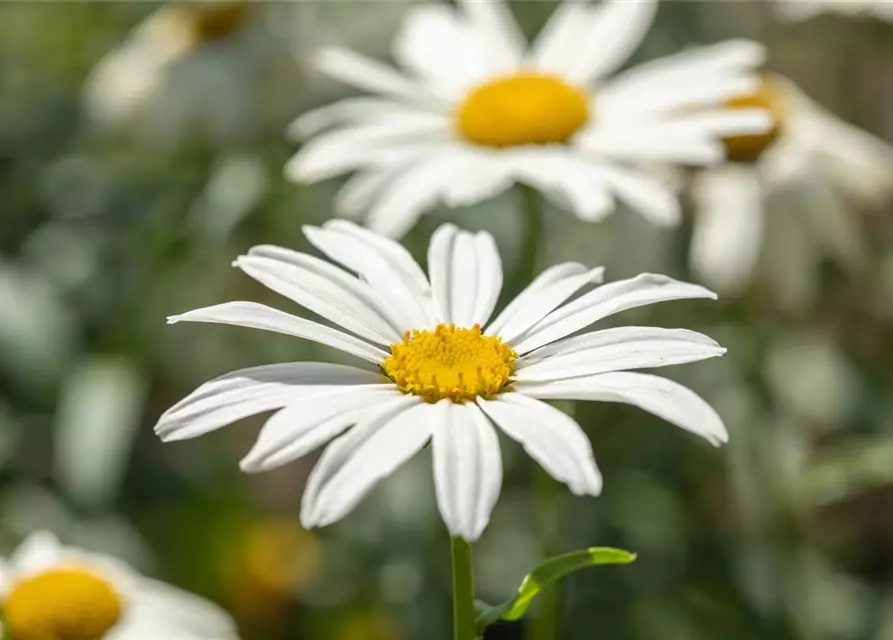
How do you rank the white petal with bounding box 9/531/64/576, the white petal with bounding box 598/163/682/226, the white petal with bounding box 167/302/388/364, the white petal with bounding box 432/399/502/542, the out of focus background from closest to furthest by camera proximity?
the white petal with bounding box 432/399/502/542
the white petal with bounding box 167/302/388/364
the white petal with bounding box 9/531/64/576
the white petal with bounding box 598/163/682/226
the out of focus background

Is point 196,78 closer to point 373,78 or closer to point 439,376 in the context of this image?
point 373,78

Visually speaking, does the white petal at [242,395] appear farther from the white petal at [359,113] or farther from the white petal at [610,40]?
the white petal at [610,40]

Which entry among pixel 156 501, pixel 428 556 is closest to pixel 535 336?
pixel 428 556

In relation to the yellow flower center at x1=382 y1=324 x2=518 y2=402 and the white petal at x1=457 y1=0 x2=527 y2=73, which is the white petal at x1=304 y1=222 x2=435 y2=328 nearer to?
the yellow flower center at x1=382 y1=324 x2=518 y2=402

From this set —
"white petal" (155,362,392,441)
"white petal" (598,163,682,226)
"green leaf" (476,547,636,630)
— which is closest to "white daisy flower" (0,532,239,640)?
"white petal" (155,362,392,441)

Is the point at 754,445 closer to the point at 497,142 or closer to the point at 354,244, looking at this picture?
the point at 497,142

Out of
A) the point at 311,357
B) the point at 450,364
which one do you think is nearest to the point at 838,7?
the point at 311,357

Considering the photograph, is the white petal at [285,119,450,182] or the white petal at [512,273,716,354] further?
the white petal at [285,119,450,182]
